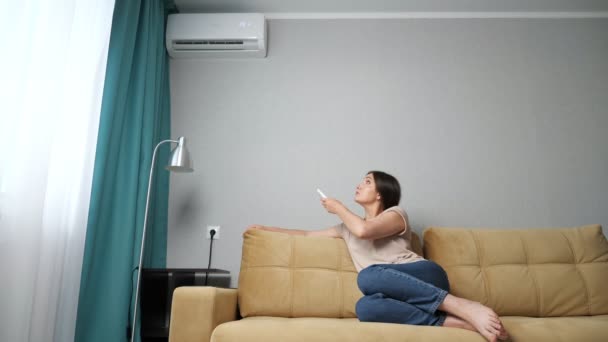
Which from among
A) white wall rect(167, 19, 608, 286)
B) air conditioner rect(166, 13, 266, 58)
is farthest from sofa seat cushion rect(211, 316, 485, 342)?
air conditioner rect(166, 13, 266, 58)

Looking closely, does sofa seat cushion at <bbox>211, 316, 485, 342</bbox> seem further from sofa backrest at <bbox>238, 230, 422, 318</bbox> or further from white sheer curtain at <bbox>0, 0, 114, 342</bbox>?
white sheer curtain at <bbox>0, 0, 114, 342</bbox>

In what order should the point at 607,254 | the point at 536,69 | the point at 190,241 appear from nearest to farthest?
the point at 607,254, the point at 190,241, the point at 536,69

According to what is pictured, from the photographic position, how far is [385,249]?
1843 mm

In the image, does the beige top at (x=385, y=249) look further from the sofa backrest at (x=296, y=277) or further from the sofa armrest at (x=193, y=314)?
the sofa armrest at (x=193, y=314)

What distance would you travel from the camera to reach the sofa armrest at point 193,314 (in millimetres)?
1404

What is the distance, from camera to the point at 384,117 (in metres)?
2.55

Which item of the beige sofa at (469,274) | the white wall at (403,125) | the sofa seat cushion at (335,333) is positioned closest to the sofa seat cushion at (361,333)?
the sofa seat cushion at (335,333)

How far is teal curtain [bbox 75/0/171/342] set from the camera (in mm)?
1810

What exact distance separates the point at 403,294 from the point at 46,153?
137 centimetres

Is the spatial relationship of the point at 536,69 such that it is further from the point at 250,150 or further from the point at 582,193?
Result: the point at 250,150

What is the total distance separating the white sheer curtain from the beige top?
46.4 inches

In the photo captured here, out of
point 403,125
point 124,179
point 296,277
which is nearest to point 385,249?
point 296,277

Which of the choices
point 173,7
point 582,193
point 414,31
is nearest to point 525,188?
point 582,193

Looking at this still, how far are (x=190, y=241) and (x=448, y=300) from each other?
4.92 ft
